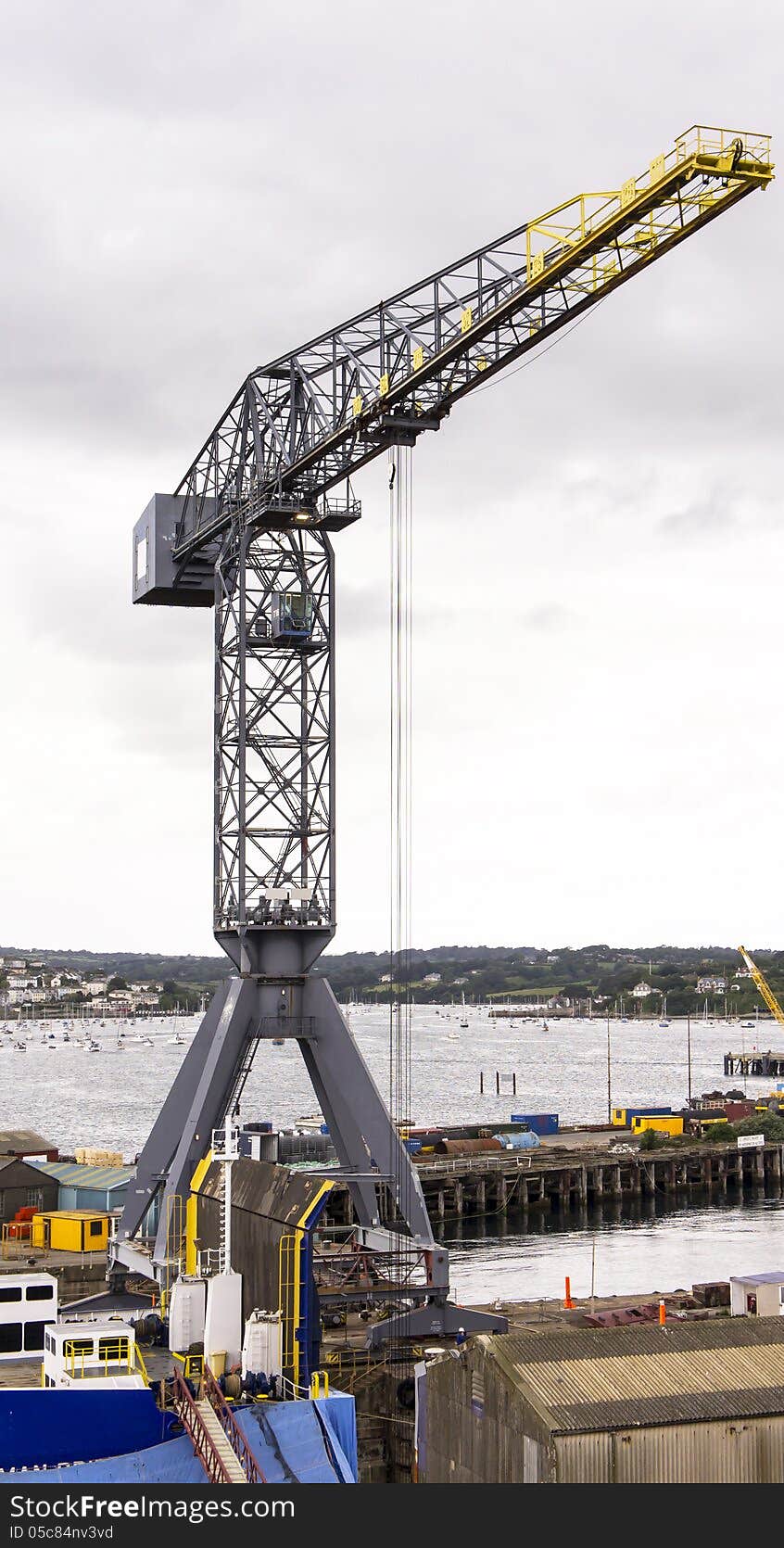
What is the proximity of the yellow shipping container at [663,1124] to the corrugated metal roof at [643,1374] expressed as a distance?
68.5m

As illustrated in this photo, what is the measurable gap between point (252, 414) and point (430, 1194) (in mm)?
43163

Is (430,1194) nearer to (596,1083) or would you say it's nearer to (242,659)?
(242,659)

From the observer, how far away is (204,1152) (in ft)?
102

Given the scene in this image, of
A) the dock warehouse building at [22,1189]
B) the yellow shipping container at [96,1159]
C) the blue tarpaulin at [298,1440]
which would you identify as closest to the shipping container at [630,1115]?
the yellow shipping container at [96,1159]

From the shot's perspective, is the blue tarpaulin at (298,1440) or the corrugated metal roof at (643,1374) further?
the corrugated metal roof at (643,1374)

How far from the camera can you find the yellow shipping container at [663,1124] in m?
90.9

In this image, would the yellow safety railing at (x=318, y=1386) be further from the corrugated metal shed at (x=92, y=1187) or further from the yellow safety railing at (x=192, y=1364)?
the corrugated metal shed at (x=92, y=1187)

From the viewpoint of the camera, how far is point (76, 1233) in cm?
3653

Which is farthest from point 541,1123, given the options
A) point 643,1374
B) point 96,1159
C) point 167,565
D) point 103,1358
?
point 103,1358

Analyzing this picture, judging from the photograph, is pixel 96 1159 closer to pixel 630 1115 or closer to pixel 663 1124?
pixel 663 1124

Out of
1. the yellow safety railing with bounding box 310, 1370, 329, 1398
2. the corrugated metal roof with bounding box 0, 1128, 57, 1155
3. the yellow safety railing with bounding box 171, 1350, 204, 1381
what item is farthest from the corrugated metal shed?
the yellow safety railing with bounding box 310, 1370, 329, 1398

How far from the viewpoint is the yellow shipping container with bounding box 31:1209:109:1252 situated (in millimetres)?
36219

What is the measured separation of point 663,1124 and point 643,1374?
71.5 meters
